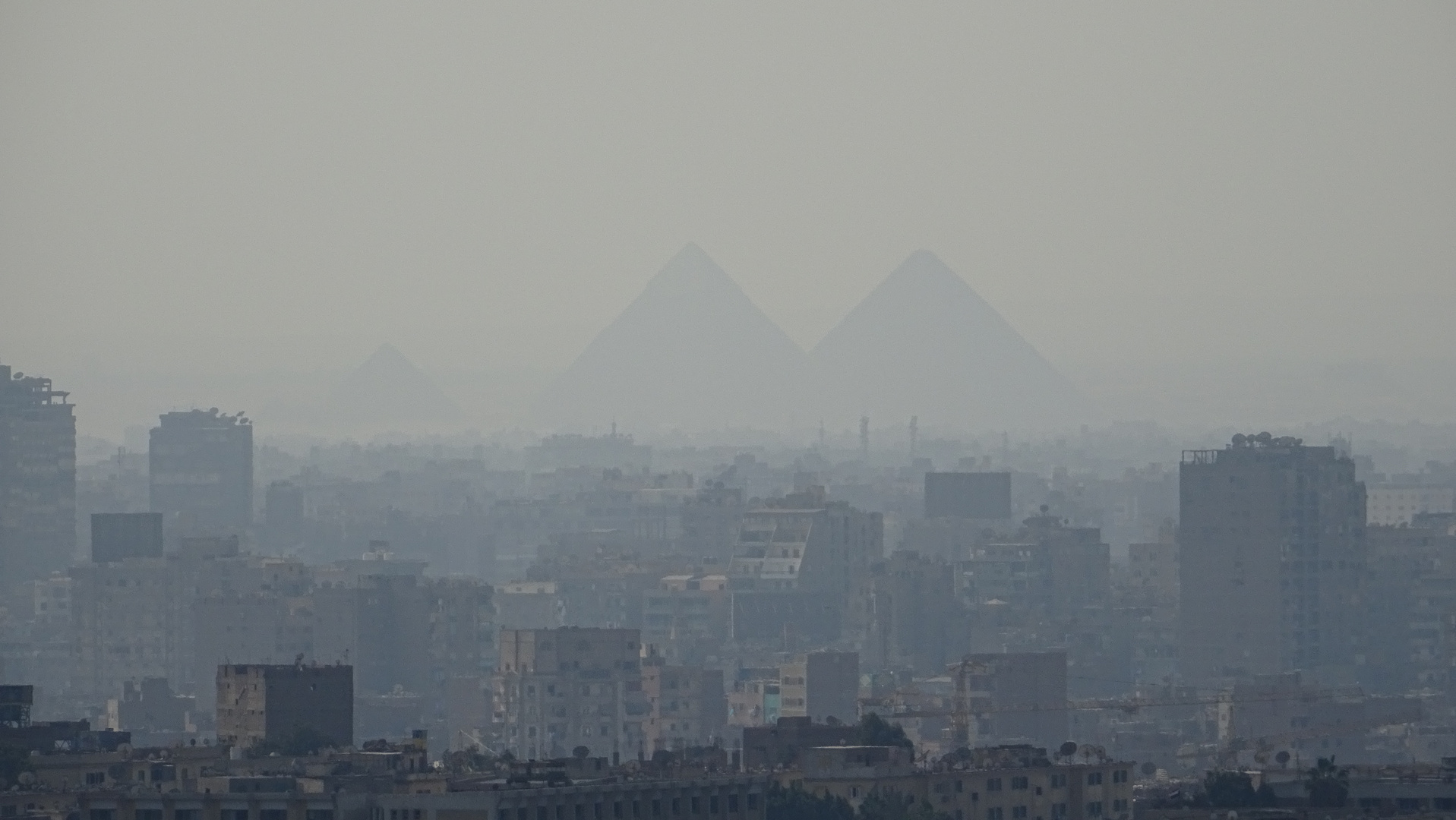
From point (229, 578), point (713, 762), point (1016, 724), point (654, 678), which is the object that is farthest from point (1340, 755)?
point (229, 578)

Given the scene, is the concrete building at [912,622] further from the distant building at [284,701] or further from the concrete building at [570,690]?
the distant building at [284,701]

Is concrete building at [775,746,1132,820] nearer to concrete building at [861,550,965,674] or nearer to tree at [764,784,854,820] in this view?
tree at [764,784,854,820]

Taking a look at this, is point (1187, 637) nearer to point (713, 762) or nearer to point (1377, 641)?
point (1377, 641)

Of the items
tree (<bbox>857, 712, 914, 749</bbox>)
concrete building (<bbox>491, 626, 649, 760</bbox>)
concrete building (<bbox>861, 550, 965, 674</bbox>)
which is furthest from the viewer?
concrete building (<bbox>861, 550, 965, 674</bbox>)

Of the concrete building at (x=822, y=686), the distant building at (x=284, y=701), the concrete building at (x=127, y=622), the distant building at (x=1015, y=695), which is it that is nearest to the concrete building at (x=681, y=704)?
the concrete building at (x=822, y=686)

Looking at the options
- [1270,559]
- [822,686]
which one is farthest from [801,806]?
[1270,559]

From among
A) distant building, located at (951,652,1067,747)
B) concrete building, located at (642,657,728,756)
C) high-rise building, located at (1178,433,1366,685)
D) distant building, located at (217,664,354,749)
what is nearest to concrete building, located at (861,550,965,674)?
high-rise building, located at (1178,433,1366,685)
